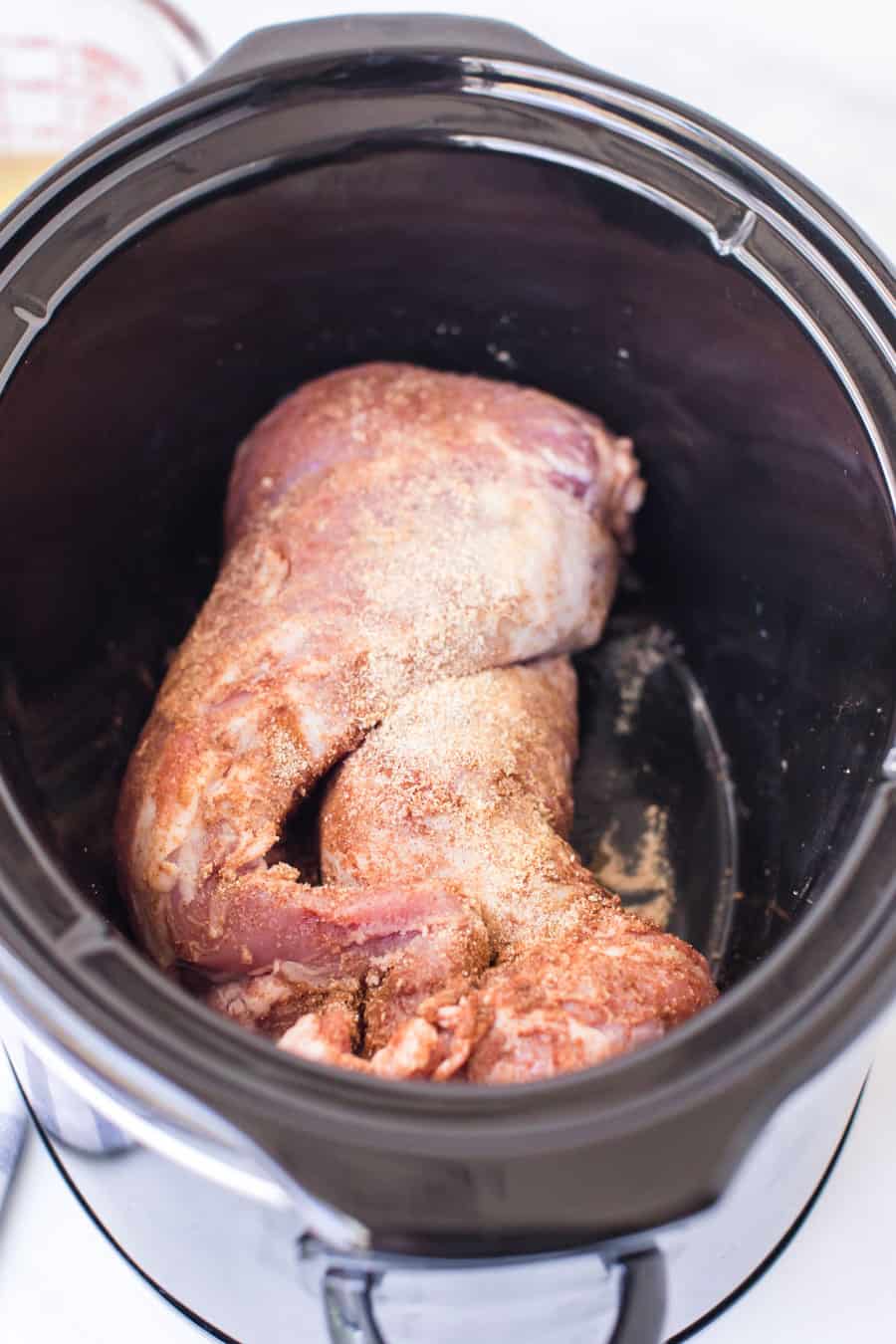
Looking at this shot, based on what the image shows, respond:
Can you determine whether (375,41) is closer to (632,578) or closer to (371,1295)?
(632,578)

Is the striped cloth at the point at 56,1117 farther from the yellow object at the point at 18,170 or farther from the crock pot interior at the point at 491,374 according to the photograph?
the yellow object at the point at 18,170

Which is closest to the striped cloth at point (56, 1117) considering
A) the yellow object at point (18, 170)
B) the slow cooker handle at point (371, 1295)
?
the slow cooker handle at point (371, 1295)

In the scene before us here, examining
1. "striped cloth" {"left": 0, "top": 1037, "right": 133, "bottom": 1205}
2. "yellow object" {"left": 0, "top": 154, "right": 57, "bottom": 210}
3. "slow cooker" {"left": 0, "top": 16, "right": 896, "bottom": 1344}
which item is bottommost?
"striped cloth" {"left": 0, "top": 1037, "right": 133, "bottom": 1205}

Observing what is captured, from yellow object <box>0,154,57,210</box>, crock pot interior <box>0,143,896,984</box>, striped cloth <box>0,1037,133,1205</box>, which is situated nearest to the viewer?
striped cloth <box>0,1037,133,1205</box>

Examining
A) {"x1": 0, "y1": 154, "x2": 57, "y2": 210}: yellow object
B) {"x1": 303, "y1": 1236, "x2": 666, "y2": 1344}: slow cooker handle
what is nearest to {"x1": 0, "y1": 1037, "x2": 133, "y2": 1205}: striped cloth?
{"x1": 303, "y1": 1236, "x2": 666, "y2": 1344}: slow cooker handle

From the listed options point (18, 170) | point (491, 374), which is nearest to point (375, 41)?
point (491, 374)

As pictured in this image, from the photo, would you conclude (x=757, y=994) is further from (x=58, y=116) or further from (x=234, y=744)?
(x=58, y=116)

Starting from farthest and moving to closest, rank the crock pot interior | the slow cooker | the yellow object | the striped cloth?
the yellow object → the crock pot interior → the striped cloth → the slow cooker

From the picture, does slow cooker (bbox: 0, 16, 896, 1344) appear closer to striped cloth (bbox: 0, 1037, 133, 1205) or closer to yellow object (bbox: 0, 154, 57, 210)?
striped cloth (bbox: 0, 1037, 133, 1205)
